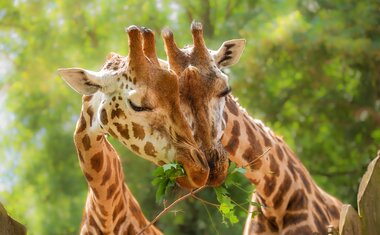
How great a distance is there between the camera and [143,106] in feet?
13.8

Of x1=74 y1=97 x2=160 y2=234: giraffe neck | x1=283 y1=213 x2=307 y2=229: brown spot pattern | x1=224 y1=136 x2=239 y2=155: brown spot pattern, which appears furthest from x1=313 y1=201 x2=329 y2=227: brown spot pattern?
x1=74 y1=97 x2=160 y2=234: giraffe neck

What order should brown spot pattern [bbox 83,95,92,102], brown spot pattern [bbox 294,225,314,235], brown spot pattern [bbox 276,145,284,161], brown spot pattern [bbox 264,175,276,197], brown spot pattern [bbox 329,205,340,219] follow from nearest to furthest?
brown spot pattern [bbox 83,95,92,102] < brown spot pattern [bbox 294,225,314,235] < brown spot pattern [bbox 264,175,276,197] < brown spot pattern [bbox 276,145,284,161] < brown spot pattern [bbox 329,205,340,219]

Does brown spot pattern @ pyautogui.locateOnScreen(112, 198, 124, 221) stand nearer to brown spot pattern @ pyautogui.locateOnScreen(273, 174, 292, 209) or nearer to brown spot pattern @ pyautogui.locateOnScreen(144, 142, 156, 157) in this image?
brown spot pattern @ pyautogui.locateOnScreen(144, 142, 156, 157)

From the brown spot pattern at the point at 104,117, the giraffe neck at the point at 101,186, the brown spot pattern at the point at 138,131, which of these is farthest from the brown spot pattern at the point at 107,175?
the brown spot pattern at the point at 138,131

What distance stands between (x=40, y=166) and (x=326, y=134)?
328cm

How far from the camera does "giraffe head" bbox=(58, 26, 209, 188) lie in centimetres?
405

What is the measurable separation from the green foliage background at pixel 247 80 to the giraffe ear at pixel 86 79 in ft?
19.1

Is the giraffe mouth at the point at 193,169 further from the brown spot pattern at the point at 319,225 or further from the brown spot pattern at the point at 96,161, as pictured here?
the brown spot pattern at the point at 319,225

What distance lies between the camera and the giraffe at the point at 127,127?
13.5ft

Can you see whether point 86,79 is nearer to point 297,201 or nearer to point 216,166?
point 216,166

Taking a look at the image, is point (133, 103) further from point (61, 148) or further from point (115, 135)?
point (61, 148)

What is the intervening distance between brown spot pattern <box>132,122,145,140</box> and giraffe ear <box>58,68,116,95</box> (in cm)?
25

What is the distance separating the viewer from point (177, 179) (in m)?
4.03

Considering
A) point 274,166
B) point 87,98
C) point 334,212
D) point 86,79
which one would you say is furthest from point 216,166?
point 334,212
